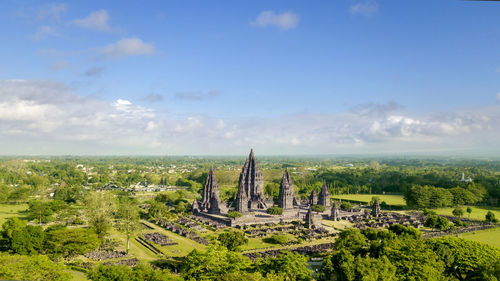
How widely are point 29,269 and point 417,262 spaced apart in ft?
110

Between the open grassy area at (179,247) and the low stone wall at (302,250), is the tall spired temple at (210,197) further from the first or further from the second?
the low stone wall at (302,250)

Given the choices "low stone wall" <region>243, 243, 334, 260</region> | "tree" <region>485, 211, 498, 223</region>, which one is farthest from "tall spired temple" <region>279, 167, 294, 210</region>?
"tree" <region>485, 211, 498, 223</region>

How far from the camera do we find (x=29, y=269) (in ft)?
89.1

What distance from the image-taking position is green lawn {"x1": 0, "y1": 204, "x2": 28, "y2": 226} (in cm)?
6606

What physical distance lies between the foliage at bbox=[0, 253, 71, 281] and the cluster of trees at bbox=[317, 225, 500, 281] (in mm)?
23798

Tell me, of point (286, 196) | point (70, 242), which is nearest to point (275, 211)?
point (286, 196)

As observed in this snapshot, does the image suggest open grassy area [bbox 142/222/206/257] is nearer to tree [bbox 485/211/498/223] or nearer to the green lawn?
the green lawn

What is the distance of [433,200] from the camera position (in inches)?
3049

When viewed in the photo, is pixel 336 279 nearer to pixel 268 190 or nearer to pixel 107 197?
pixel 107 197

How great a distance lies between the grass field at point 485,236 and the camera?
50.7m

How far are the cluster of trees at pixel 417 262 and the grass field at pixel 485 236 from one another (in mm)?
20397

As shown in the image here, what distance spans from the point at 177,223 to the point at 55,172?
118 meters

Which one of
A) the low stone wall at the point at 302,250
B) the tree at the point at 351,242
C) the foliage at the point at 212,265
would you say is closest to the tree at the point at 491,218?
the low stone wall at the point at 302,250

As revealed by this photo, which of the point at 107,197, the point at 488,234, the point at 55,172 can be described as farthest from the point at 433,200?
the point at 55,172
